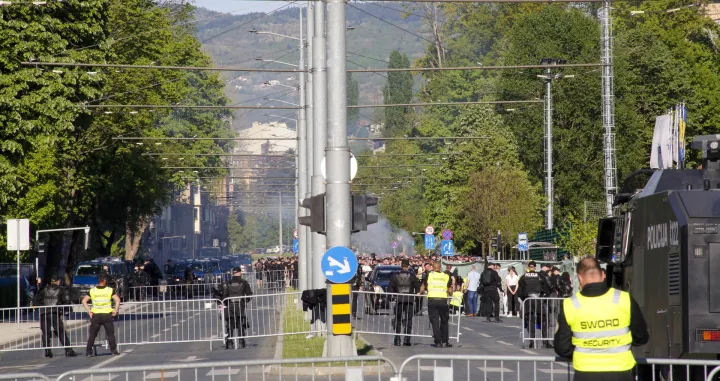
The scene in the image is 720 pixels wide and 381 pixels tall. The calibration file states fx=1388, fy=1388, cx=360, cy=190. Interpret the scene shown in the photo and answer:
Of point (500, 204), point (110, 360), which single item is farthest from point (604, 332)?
point (500, 204)

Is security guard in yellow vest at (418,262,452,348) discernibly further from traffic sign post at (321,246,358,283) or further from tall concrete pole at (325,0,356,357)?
traffic sign post at (321,246,358,283)

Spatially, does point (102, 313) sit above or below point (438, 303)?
below

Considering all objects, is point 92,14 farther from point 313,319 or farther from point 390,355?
point 390,355

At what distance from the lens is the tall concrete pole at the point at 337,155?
19.0m

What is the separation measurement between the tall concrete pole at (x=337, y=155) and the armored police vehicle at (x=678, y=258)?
3884mm

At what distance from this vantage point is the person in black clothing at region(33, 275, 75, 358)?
27031 millimetres

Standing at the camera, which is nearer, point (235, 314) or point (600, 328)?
point (600, 328)

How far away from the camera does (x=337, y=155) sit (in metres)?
19.5

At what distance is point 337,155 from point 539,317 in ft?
32.3

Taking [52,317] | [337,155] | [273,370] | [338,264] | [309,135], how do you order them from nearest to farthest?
1. [273,370]
2. [338,264]
3. [337,155]
4. [52,317]
5. [309,135]

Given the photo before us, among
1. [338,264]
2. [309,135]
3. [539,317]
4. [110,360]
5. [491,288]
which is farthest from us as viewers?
[491,288]

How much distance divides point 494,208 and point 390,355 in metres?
45.5

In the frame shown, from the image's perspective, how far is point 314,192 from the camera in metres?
28.2

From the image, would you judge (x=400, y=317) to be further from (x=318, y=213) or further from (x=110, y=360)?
(x=318, y=213)
